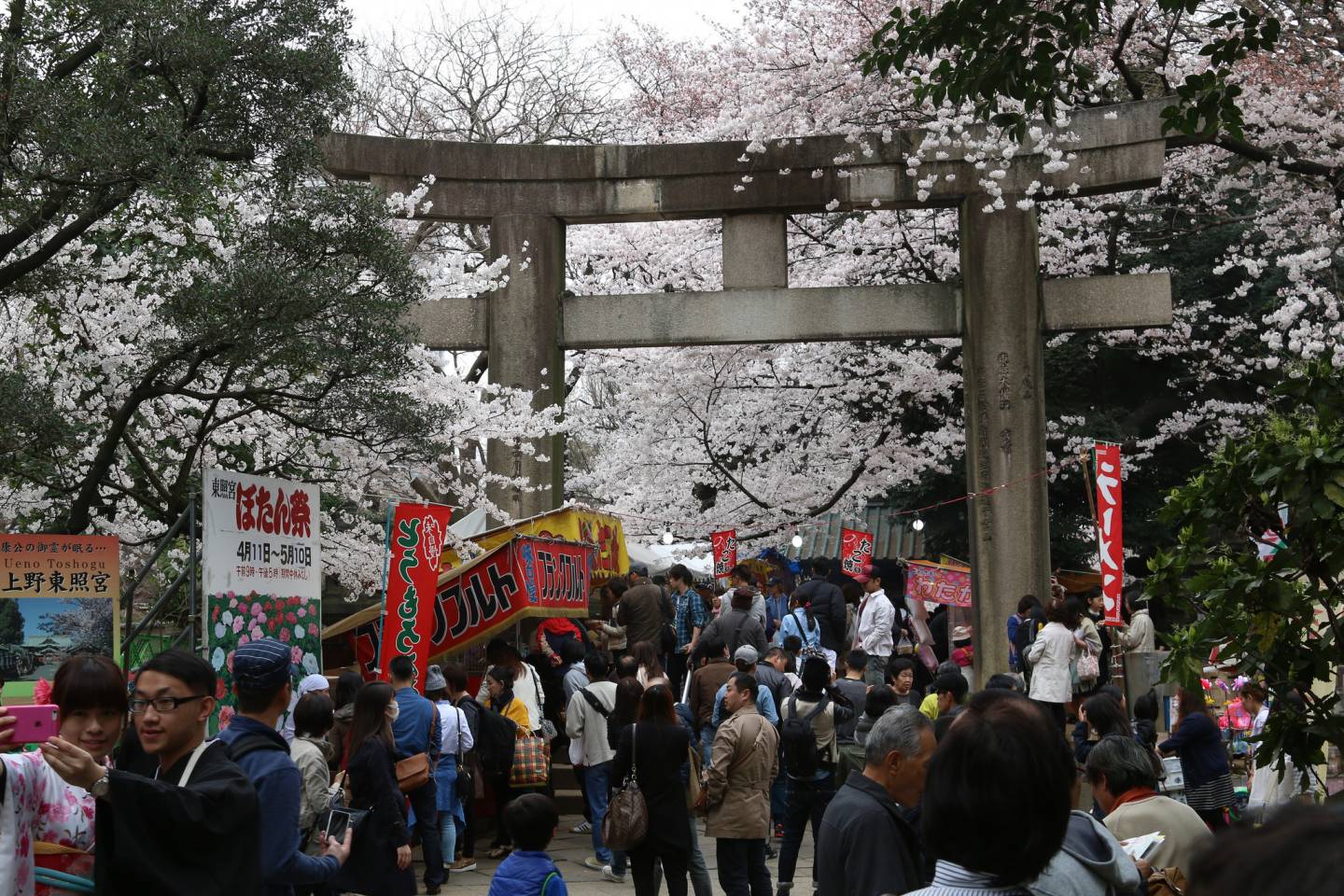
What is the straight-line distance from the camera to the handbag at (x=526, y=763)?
10602 mm

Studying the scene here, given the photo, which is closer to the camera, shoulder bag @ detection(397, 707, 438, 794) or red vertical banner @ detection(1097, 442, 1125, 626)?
shoulder bag @ detection(397, 707, 438, 794)

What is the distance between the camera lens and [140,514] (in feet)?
42.7

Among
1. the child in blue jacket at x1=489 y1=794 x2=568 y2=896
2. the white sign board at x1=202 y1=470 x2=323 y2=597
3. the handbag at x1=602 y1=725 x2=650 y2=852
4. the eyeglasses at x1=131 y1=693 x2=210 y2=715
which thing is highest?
the white sign board at x1=202 y1=470 x2=323 y2=597

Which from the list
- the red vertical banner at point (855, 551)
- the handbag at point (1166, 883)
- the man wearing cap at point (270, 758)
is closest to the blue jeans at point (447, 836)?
the man wearing cap at point (270, 758)

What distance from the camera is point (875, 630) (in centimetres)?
1364

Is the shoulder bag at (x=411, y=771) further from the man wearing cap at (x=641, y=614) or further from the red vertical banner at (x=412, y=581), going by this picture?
the man wearing cap at (x=641, y=614)

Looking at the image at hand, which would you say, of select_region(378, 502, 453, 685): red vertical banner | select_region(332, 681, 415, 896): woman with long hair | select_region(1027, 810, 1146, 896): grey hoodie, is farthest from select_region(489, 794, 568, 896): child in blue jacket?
select_region(378, 502, 453, 685): red vertical banner

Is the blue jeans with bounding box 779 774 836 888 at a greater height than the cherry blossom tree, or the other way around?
the cherry blossom tree

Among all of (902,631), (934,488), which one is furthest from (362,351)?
(934,488)

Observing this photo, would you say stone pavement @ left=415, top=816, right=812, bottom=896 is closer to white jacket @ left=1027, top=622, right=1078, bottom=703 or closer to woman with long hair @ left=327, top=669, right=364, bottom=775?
woman with long hair @ left=327, top=669, right=364, bottom=775

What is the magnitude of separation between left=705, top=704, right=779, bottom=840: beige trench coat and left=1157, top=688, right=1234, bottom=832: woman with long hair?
2406 millimetres

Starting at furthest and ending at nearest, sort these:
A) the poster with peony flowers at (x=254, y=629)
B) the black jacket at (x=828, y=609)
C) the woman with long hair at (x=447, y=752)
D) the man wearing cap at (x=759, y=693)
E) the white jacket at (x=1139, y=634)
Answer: the black jacket at (x=828, y=609) < the white jacket at (x=1139, y=634) < the man wearing cap at (x=759, y=693) < the woman with long hair at (x=447, y=752) < the poster with peony flowers at (x=254, y=629)

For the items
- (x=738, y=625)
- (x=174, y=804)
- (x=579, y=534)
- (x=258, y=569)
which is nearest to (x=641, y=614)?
(x=738, y=625)

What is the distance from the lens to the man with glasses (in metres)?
3.19
